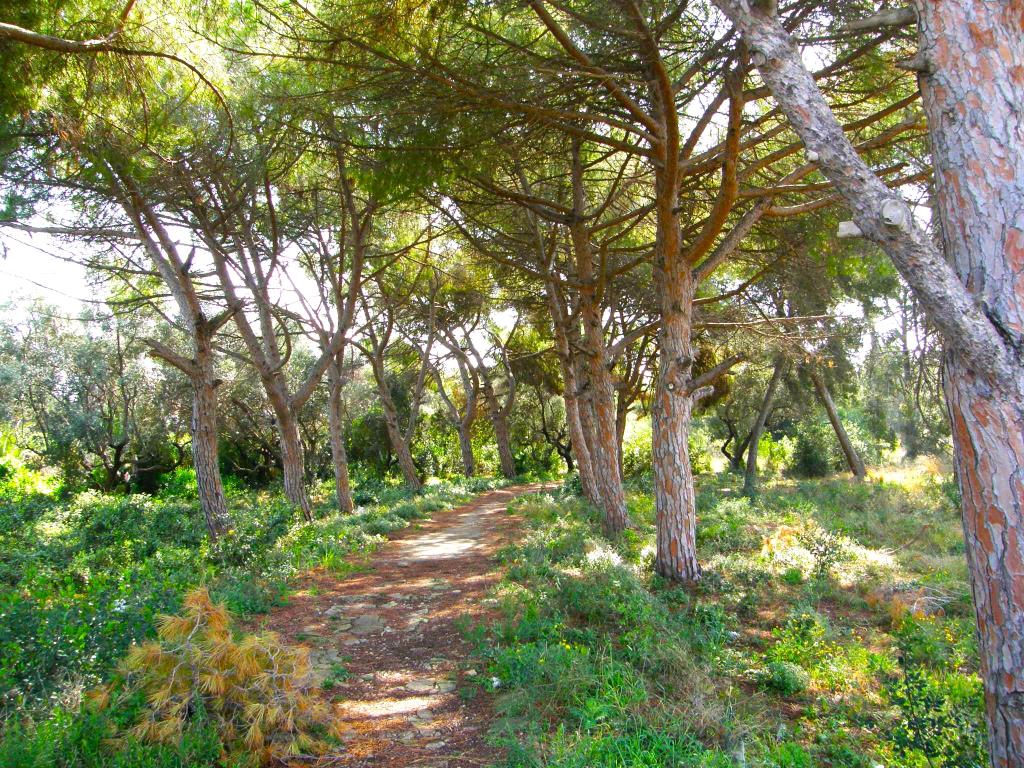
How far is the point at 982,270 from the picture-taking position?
2836mm

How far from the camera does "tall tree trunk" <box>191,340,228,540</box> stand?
30.3 ft

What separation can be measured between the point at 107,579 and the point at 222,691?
3463 mm

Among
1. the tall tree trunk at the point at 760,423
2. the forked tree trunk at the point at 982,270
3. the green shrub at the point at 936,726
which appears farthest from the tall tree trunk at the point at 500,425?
the forked tree trunk at the point at 982,270

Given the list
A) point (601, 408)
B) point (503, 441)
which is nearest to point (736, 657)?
point (601, 408)

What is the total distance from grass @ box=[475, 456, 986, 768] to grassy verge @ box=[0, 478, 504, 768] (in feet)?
6.89

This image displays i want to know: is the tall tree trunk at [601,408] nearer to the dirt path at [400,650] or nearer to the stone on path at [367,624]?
the dirt path at [400,650]

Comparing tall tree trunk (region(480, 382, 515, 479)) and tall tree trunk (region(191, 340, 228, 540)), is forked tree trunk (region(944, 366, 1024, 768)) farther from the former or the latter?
tall tree trunk (region(480, 382, 515, 479))

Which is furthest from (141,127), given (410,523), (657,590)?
(410,523)

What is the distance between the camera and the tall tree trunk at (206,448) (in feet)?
30.3

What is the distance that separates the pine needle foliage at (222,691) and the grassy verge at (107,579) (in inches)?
5.3

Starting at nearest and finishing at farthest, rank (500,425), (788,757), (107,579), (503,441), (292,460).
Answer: (788,757), (107,579), (292,460), (500,425), (503,441)

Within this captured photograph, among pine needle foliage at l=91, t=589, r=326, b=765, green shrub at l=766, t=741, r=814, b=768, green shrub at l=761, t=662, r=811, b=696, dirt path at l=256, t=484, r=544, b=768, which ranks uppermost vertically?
pine needle foliage at l=91, t=589, r=326, b=765

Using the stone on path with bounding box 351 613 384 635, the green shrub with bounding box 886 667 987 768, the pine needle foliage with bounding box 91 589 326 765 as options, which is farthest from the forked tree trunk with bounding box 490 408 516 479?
→ the pine needle foliage with bounding box 91 589 326 765

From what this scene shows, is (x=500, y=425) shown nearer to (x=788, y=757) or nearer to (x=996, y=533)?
(x=788, y=757)
